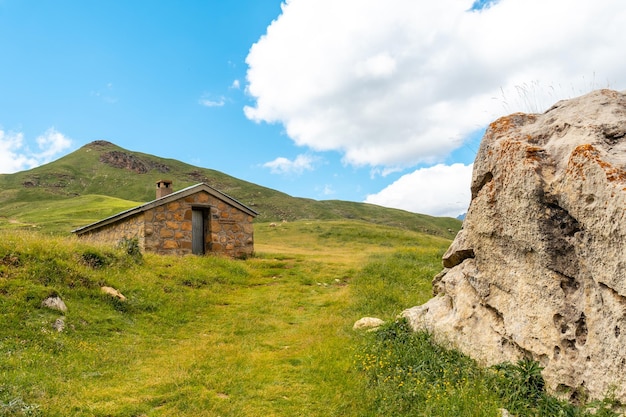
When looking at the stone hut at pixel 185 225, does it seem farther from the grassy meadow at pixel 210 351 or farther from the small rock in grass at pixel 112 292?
the small rock in grass at pixel 112 292

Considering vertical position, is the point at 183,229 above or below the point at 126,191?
below

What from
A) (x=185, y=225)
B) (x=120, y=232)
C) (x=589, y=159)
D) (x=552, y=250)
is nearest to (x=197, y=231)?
(x=185, y=225)

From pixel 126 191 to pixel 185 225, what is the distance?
443 feet

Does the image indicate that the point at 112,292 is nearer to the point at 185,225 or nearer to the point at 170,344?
the point at 170,344

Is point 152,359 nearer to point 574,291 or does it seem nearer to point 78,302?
point 78,302

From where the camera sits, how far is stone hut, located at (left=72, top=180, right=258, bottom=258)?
23.3 metres

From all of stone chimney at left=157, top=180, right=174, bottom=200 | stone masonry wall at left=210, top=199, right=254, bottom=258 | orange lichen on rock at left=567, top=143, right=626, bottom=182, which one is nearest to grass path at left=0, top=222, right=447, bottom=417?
orange lichen on rock at left=567, top=143, right=626, bottom=182

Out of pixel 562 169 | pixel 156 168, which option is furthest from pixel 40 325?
pixel 156 168

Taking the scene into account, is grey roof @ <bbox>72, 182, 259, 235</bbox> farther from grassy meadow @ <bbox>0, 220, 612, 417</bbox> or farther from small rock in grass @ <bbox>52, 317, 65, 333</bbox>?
small rock in grass @ <bbox>52, 317, 65, 333</bbox>

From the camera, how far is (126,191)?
14550 centimetres

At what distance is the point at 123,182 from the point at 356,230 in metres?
126

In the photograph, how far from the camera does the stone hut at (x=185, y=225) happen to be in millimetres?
23266

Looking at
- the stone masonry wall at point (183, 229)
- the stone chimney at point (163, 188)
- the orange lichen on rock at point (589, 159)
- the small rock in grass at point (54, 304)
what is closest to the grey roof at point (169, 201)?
the stone masonry wall at point (183, 229)

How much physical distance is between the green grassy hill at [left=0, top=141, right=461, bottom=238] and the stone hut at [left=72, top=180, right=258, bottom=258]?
1667 inches
